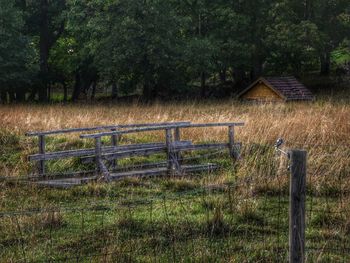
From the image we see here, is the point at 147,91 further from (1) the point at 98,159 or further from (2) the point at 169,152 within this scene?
(1) the point at 98,159

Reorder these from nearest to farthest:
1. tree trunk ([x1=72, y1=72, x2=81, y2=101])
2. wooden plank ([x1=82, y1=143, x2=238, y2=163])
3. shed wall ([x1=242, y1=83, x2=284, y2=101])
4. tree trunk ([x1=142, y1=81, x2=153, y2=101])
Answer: wooden plank ([x1=82, y1=143, x2=238, y2=163]), shed wall ([x1=242, y1=83, x2=284, y2=101]), tree trunk ([x1=142, y1=81, x2=153, y2=101]), tree trunk ([x1=72, y1=72, x2=81, y2=101])

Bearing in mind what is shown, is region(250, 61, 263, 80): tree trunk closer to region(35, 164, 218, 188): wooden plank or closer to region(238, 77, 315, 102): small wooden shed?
region(238, 77, 315, 102): small wooden shed

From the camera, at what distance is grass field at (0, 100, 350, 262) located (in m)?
6.06

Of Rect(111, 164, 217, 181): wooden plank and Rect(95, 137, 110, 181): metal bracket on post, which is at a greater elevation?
Rect(95, 137, 110, 181): metal bracket on post

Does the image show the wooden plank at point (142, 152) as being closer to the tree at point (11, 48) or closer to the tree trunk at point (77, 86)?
the tree at point (11, 48)

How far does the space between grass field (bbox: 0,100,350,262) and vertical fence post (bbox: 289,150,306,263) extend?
120 cm

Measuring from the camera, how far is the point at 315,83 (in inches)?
1452

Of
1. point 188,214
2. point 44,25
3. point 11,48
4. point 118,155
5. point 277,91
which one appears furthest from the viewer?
point 44,25

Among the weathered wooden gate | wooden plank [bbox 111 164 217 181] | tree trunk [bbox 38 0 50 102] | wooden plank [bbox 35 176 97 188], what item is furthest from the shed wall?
wooden plank [bbox 35 176 97 188]

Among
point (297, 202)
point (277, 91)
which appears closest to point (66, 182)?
point (297, 202)

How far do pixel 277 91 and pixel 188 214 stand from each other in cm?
2106

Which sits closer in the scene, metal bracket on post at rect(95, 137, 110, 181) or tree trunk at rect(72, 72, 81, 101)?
metal bracket on post at rect(95, 137, 110, 181)

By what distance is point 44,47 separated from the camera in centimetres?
3919

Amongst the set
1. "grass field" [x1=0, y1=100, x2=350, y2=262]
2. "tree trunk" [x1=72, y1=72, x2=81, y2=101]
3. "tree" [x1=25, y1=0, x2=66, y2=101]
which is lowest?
"tree trunk" [x1=72, y1=72, x2=81, y2=101]
